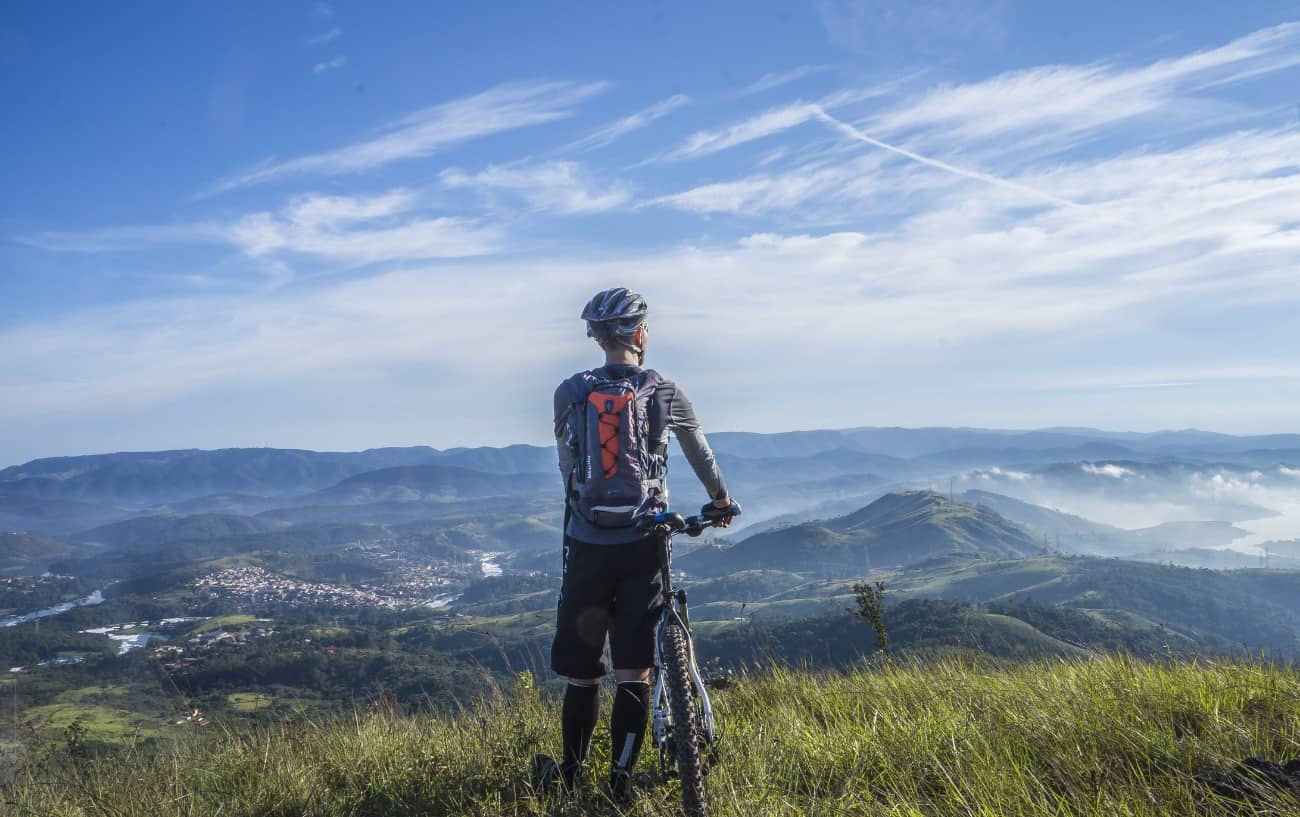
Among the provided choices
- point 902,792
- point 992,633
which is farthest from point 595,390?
point 992,633

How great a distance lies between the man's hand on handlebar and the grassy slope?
50.2 inches

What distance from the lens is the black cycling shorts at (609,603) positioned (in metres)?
4.17

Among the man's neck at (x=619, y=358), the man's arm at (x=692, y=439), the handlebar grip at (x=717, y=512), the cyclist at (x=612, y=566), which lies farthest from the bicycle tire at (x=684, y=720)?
the man's neck at (x=619, y=358)

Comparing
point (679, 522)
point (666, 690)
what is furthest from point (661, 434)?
point (666, 690)

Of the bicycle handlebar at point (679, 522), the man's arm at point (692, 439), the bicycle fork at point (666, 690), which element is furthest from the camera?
the man's arm at point (692, 439)

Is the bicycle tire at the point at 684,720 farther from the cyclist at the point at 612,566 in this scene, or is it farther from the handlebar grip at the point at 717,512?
the handlebar grip at the point at 717,512

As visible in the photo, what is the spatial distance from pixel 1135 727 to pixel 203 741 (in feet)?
24.3

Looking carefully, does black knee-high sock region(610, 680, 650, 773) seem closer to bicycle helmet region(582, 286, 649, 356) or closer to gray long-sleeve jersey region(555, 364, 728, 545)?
gray long-sleeve jersey region(555, 364, 728, 545)

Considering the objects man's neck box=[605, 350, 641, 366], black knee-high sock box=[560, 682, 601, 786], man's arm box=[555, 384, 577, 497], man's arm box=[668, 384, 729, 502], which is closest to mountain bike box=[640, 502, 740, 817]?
man's arm box=[668, 384, 729, 502]

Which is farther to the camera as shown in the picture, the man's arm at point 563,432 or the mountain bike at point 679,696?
the man's arm at point 563,432

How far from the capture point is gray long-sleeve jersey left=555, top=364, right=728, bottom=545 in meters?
Answer: 4.26

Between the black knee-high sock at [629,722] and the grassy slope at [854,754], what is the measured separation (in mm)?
240

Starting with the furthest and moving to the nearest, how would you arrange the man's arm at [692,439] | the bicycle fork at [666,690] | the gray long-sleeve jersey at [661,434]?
the man's arm at [692,439] < the gray long-sleeve jersey at [661,434] < the bicycle fork at [666,690]

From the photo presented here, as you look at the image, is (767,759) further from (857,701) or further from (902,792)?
(857,701)
